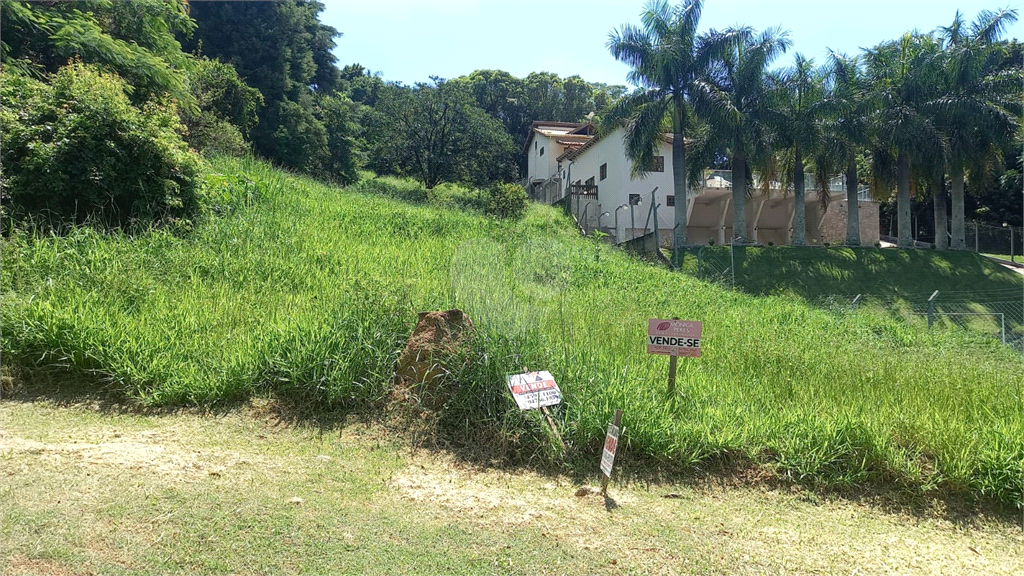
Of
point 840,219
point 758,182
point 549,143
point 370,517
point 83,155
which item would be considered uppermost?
point 549,143

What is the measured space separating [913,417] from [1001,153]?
29270 millimetres

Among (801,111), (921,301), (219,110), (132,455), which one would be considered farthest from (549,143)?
(132,455)

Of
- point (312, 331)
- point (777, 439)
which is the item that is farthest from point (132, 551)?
point (777, 439)

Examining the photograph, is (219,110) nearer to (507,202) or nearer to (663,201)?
(507,202)

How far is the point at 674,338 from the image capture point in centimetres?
463

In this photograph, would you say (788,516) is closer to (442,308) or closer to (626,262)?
(442,308)

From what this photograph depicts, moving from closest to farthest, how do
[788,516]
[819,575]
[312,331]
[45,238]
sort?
1. [819,575]
2. [788,516]
3. [312,331]
4. [45,238]

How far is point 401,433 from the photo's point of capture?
4.47 meters

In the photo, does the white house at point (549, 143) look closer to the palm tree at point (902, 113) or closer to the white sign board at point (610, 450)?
the palm tree at point (902, 113)

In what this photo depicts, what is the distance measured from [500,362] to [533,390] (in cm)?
59

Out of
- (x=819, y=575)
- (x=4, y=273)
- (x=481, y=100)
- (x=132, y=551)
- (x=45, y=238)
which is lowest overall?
(x=819, y=575)

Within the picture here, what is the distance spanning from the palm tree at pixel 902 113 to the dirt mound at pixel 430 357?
26.6 m

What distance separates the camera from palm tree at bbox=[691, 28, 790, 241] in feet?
71.2

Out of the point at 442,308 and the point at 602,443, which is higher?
the point at 442,308
